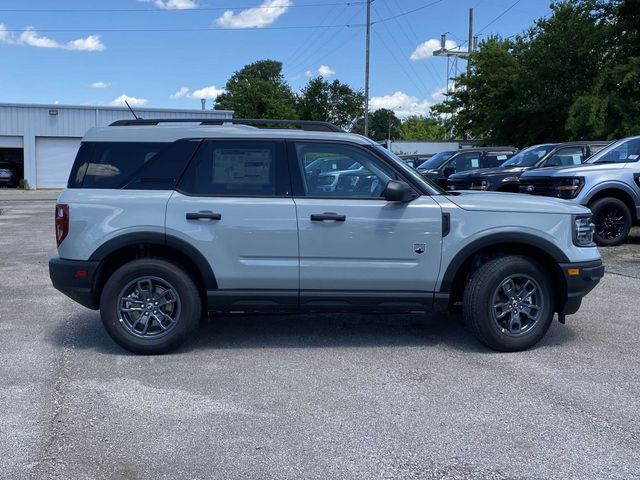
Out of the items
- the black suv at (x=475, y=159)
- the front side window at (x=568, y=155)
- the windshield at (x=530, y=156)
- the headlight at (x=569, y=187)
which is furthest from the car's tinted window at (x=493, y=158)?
the headlight at (x=569, y=187)

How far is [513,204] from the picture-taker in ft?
19.1

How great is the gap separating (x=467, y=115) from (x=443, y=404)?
33077mm

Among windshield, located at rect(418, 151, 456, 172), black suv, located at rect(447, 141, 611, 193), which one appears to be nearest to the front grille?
black suv, located at rect(447, 141, 611, 193)

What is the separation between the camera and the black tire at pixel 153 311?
5.64 m

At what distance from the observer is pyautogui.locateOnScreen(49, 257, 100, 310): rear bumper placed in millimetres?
5637

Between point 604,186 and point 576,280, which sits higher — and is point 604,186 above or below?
above

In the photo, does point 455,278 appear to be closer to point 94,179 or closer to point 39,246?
point 94,179

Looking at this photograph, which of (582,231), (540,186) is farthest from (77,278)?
(540,186)

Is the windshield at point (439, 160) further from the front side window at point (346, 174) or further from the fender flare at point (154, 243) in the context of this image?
the fender flare at point (154, 243)

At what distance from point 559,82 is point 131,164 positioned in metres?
27.5

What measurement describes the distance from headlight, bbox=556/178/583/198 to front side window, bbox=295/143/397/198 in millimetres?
6826

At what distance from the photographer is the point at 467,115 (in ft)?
118

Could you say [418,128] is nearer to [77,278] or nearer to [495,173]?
[495,173]

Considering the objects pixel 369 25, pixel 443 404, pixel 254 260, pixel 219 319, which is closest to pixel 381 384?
pixel 443 404
